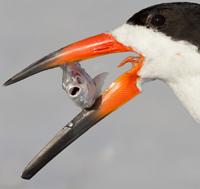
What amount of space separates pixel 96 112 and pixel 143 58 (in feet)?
2.53

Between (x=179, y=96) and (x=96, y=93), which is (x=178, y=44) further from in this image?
(x=96, y=93)

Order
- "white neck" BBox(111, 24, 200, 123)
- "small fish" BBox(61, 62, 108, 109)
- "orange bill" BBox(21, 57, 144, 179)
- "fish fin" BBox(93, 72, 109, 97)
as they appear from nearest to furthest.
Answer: "white neck" BBox(111, 24, 200, 123) < "small fish" BBox(61, 62, 108, 109) < "orange bill" BBox(21, 57, 144, 179) < "fish fin" BBox(93, 72, 109, 97)

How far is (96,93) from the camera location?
5203mm

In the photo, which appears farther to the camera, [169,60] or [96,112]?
[96,112]

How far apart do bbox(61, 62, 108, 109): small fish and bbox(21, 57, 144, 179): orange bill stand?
0.11m

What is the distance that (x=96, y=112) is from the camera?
512cm

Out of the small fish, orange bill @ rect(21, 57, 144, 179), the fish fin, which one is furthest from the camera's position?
the fish fin

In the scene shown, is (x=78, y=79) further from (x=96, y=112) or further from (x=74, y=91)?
(x=96, y=112)

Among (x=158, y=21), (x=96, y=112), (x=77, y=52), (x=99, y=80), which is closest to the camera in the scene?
(x=158, y=21)

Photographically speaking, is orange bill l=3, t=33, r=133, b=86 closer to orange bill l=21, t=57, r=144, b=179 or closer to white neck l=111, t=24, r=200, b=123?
white neck l=111, t=24, r=200, b=123

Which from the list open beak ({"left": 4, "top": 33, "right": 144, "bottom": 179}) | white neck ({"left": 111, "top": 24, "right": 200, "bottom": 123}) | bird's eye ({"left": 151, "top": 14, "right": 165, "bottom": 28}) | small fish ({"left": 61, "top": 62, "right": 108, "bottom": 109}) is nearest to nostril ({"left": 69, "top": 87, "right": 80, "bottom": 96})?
small fish ({"left": 61, "top": 62, "right": 108, "bottom": 109})

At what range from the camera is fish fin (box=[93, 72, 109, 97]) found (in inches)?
206

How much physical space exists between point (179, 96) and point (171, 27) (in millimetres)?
759

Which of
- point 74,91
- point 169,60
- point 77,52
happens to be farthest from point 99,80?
point 169,60
